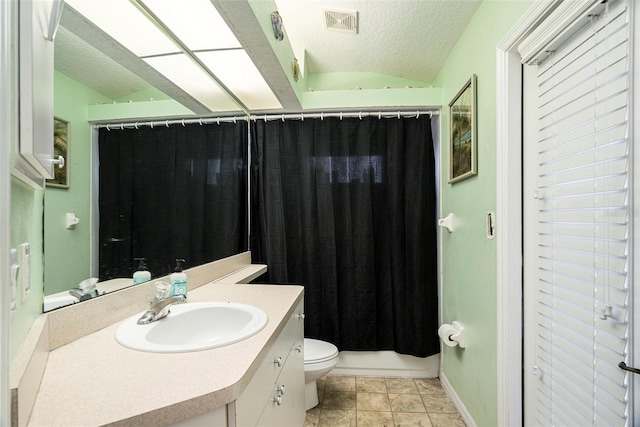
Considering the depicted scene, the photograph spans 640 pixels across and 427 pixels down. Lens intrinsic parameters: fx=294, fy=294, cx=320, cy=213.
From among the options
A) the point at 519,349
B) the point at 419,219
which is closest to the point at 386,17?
the point at 419,219

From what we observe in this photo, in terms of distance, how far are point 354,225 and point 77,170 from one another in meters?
1.76

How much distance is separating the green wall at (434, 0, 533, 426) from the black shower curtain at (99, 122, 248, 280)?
157 cm

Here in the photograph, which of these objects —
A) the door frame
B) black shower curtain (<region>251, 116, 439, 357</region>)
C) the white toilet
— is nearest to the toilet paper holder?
black shower curtain (<region>251, 116, 439, 357</region>)

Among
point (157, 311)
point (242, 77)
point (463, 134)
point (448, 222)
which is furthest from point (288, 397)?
point (242, 77)

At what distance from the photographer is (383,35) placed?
6.46 ft

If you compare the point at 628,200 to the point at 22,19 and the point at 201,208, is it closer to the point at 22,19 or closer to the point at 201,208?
the point at 22,19

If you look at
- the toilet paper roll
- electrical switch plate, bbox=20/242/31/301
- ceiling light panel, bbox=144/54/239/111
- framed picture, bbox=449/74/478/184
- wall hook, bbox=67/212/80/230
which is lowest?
the toilet paper roll

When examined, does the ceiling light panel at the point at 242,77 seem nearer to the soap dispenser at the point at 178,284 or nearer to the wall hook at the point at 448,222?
the soap dispenser at the point at 178,284

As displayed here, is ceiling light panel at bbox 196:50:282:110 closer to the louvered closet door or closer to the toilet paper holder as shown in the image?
the louvered closet door

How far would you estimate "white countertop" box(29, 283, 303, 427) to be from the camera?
0.58 metres

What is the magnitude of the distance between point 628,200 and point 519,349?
0.83m

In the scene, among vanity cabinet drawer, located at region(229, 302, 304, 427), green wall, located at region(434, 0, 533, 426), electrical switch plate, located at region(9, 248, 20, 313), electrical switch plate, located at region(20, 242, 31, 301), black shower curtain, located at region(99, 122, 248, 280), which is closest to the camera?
electrical switch plate, located at region(9, 248, 20, 313)

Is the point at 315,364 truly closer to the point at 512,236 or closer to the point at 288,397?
the point at 288,397

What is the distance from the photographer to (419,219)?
2.29 metres
